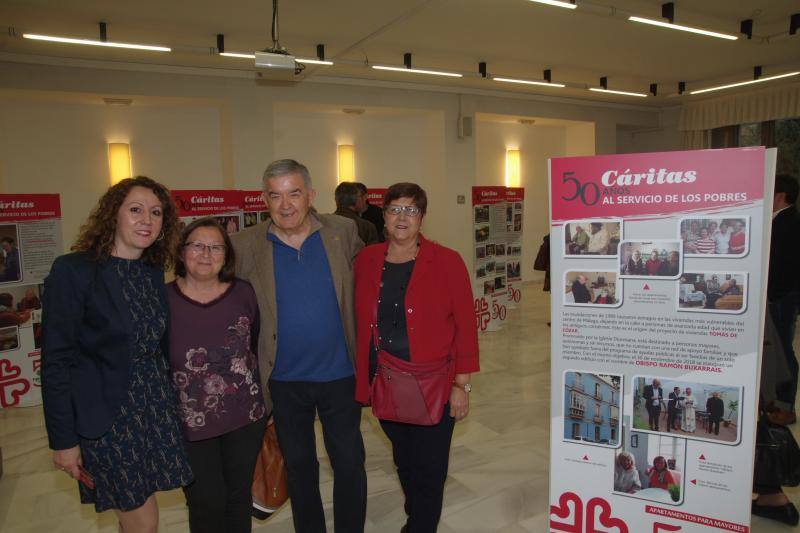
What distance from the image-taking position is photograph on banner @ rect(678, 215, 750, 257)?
186 cm

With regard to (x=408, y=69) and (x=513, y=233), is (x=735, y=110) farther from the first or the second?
(x=408, y=69)

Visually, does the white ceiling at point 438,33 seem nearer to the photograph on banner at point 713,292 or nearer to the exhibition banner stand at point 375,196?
the exhibition banner stand at point 375,196

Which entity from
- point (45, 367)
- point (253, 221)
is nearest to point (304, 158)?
point (253, 221)

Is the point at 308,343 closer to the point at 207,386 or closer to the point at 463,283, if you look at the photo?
the point at 207,386

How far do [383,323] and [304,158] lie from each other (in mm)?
7154

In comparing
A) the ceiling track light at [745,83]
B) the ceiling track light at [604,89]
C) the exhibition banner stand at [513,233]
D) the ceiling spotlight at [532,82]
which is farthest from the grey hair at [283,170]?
the ceiling track light at [745,83]

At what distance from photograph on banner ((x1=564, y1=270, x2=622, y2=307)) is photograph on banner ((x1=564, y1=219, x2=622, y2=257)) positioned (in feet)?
0.24

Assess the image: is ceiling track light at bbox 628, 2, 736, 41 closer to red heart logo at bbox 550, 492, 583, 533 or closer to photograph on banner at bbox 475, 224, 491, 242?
photograph on banner at bbox 475, 224, 491, 242

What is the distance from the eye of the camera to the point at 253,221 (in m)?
5.71

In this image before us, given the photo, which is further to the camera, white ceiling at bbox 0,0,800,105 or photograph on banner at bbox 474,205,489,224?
photograph on banner at bbox 474,205,489,224

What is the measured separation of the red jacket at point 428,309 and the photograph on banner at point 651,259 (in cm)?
59

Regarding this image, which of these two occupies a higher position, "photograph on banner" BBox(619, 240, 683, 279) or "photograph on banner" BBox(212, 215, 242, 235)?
"photograph on banner" BBox(212, 215, 242, 235)

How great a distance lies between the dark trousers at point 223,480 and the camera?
1.98m

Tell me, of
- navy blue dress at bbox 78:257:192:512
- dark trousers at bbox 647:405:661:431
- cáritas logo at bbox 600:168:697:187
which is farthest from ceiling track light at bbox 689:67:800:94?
navy blue dress at bbox 78:257:192:512
